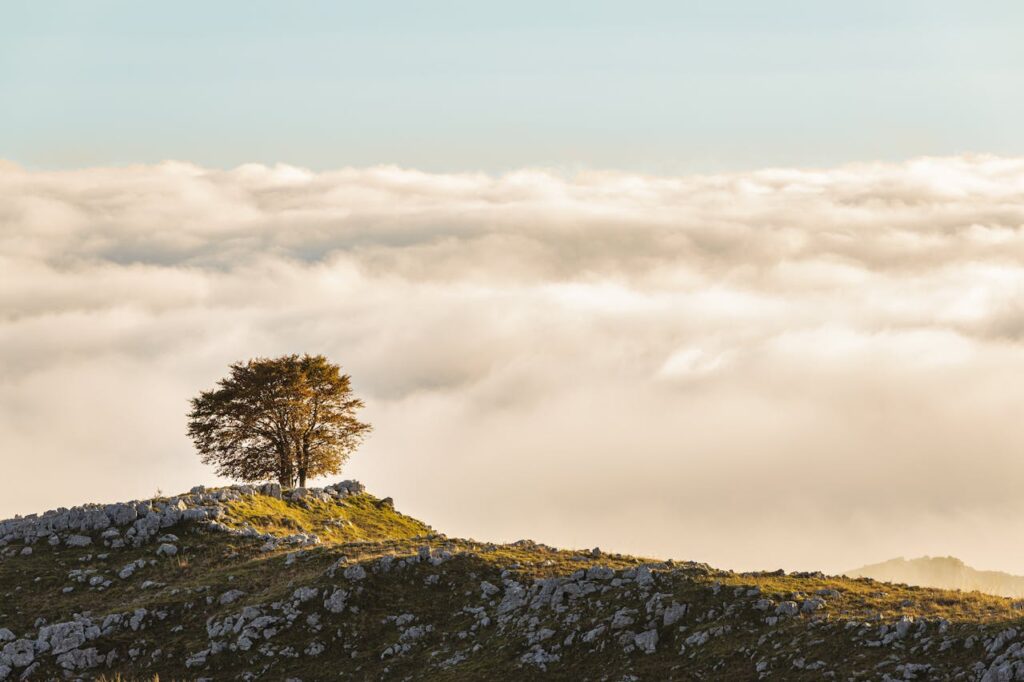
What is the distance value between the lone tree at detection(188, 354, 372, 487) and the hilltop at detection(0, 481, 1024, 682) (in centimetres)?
1812

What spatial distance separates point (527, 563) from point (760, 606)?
1198 centimetres

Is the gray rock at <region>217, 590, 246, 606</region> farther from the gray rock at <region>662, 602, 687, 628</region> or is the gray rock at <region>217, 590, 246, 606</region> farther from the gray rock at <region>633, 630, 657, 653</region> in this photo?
the gray rock at <region>662, 602, 687, 628</region>

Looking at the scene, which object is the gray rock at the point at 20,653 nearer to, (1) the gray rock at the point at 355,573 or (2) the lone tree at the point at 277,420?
(1) the gray rock at the point at 355,573

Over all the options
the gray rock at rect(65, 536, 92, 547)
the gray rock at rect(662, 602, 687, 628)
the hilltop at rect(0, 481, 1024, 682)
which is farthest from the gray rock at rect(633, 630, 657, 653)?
the gray rock at rect(65, 536, 92, 547)

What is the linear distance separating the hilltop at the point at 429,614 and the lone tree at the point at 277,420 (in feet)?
59.4

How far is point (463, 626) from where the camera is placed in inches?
1524

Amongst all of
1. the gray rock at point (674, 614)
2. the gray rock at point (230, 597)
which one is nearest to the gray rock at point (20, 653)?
the gray rock at point (230, 597)

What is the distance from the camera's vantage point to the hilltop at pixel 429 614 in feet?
103

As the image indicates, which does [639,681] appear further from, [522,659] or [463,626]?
[463,626]

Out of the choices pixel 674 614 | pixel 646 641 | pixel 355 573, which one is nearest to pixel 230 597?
pixel 355 573

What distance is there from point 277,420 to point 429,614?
3530cm

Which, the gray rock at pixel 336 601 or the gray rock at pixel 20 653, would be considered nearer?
the gray rock at pixel 20 653

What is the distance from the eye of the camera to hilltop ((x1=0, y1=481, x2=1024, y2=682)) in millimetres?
31250

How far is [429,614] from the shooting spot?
40.0m
